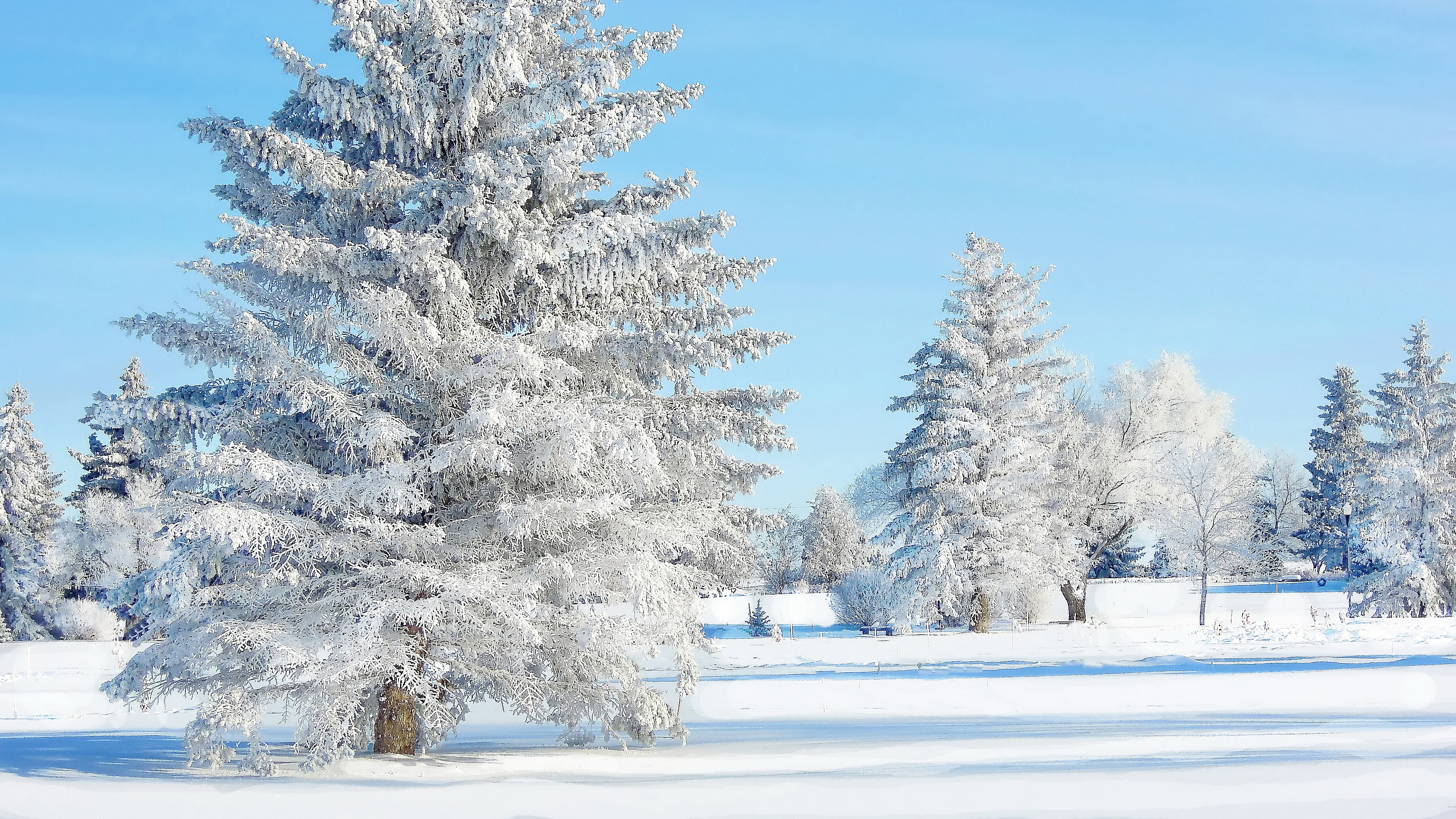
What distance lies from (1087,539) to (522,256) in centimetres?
3320

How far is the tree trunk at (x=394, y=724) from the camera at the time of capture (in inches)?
466

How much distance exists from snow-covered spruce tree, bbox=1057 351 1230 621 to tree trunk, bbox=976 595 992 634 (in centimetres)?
699

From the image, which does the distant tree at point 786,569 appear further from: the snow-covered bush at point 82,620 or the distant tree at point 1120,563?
the snow-covered bush at point 82,620

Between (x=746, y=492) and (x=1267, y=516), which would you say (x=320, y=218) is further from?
(x=1267, y=516)

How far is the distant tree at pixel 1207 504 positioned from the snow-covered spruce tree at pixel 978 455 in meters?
9.75

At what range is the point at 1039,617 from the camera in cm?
4184

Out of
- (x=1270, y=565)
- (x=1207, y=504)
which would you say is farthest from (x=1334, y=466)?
(x=1207, y=504)

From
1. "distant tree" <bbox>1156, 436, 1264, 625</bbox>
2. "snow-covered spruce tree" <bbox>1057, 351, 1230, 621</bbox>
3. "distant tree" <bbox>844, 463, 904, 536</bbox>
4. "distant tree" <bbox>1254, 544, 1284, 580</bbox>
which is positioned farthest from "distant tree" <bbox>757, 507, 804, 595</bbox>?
"distant tree" <bbox>1254, 544, 1284, 580</bbox>

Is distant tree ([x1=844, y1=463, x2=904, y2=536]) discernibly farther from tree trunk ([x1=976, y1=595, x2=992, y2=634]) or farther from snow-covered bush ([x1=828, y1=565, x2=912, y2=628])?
tree trunk ([x1=976, y1=595, x2=992, y2=634])

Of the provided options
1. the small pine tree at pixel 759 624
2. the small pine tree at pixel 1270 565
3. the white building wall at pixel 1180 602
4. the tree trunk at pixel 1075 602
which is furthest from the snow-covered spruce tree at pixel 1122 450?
the small pine tree at pixel 1270 565

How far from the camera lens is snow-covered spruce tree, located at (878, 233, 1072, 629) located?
3284cm

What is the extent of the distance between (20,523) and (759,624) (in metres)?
32.8

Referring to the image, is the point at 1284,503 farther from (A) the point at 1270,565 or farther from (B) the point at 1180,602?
(B) the point at 1180,602

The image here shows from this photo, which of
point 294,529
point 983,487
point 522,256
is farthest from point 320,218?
point 983,487
